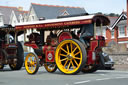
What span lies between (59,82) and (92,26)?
376 centimetres

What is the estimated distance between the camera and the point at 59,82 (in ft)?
42.4

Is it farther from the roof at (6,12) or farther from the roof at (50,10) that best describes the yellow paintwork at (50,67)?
the roof at (6,12)

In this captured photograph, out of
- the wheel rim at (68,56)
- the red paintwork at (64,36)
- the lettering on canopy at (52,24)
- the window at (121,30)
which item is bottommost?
the wheel rim at (68,56)

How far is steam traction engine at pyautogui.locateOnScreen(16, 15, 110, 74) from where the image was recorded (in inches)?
603

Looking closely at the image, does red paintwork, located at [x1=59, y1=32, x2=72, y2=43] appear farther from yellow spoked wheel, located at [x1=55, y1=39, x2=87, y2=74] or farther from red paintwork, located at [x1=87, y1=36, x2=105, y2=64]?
red paintwork, located at [x1=87, y1=36, x2=105, y2=64]

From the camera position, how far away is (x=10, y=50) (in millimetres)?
20766

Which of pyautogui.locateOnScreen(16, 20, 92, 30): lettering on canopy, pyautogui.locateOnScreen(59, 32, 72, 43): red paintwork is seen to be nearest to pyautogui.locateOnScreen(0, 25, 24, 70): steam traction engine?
pyautogui.locateOnScreen(16, 20, 92, 30): lettering on canopy

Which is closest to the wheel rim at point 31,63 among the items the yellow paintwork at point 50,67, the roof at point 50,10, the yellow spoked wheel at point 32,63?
the yellow spoked wheel at point 32,63

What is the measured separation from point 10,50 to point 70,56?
6.14 metres

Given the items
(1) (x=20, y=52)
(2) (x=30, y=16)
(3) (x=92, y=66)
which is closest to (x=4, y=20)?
(2) (x=30, y=16)

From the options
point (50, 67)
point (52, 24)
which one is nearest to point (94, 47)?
point (52, 24)

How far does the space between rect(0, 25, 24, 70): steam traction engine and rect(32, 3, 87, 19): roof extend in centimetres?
3915

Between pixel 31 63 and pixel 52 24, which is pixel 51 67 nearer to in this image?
pixel 31 63

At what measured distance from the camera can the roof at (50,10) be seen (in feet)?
201
